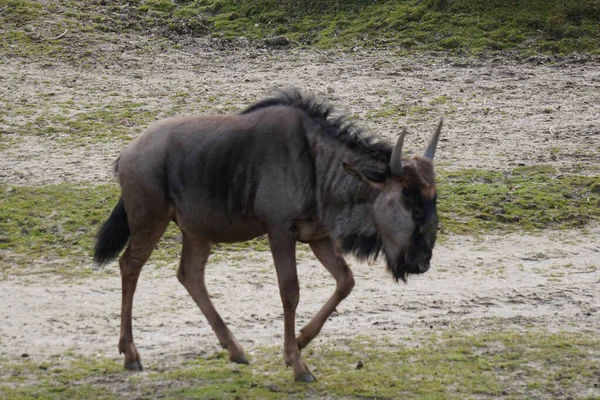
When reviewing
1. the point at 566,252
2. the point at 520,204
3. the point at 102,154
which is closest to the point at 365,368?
the point at 566,252

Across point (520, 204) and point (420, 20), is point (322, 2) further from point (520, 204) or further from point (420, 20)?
point (520, 204)

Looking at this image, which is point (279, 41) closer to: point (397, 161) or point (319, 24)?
point (319, 24)

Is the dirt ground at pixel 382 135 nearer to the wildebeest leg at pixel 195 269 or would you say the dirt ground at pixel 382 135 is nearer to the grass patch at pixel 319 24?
the wildebeest leg at pixel 195 269

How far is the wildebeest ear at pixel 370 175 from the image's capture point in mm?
7699

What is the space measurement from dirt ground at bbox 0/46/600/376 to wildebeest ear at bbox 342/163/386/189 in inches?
68.7

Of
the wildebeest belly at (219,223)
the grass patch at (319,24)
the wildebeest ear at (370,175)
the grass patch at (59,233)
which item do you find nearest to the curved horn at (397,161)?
the wildebeest ear at (370,175)

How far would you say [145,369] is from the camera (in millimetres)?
8133

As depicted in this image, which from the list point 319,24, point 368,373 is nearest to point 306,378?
point 368,373

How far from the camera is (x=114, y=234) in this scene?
859cm

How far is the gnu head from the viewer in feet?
24.8

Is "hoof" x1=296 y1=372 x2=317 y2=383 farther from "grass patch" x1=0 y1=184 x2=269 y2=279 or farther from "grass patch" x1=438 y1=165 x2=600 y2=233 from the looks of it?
"grass patch" x1=438 y1=165 x2=600 y2=233

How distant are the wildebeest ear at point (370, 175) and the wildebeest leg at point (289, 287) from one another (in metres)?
0.67

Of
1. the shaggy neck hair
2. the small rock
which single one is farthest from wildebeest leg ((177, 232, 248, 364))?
the small rock

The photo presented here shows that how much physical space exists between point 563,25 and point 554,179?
6123 mm
